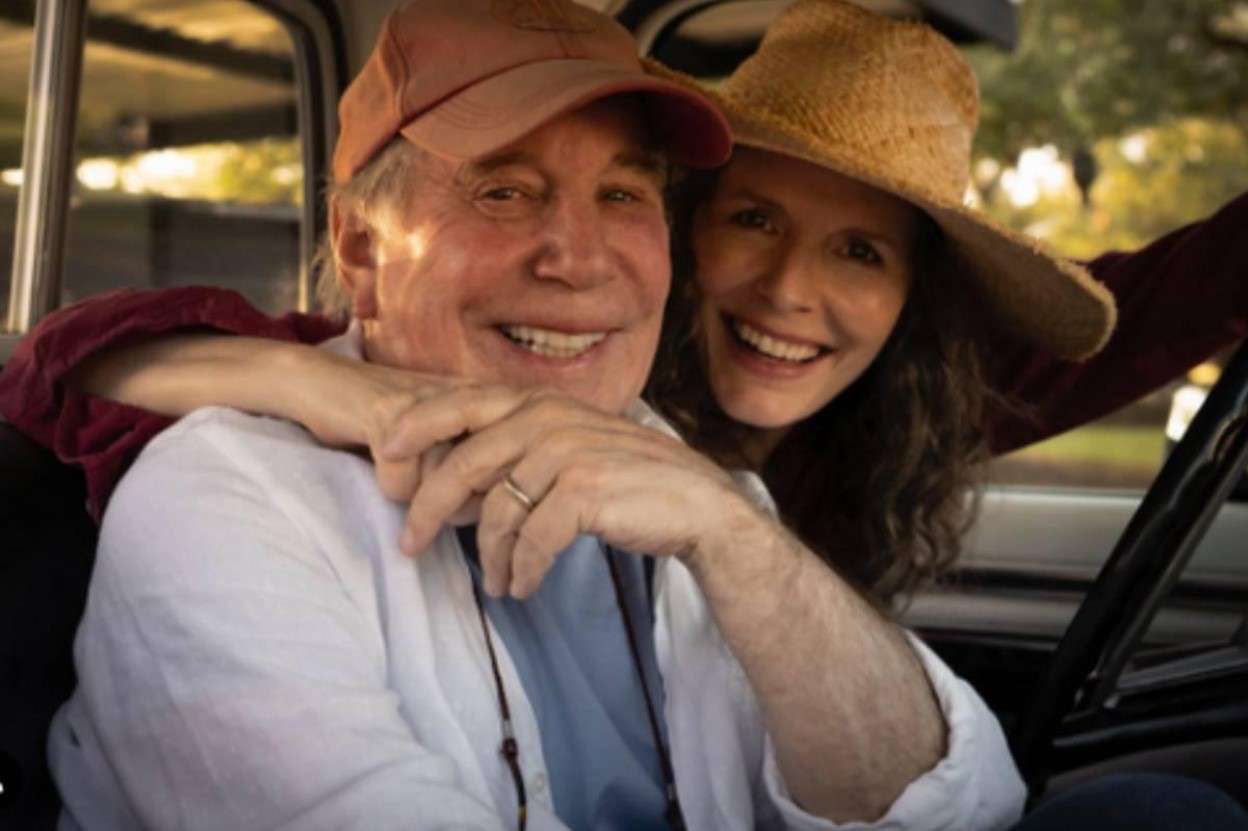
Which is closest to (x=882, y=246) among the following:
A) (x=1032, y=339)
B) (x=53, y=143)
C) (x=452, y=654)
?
(x=1032, y=339)

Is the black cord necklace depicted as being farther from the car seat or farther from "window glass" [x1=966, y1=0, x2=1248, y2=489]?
"window glass" [x1=966, y1=0, x2=1248, y2=489]

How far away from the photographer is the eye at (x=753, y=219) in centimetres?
253

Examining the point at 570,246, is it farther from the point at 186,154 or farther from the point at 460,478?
the point at 186,154

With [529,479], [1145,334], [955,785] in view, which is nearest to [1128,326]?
[1145,334]

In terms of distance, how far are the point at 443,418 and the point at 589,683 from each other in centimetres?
45

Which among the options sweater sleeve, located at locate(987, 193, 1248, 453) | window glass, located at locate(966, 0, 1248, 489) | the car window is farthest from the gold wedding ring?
window glass, located at locate(966, 0, 1248, 489)

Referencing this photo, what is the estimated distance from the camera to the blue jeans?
1.76 m

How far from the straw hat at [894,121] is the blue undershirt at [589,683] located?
0.73 m

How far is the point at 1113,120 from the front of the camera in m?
14.4

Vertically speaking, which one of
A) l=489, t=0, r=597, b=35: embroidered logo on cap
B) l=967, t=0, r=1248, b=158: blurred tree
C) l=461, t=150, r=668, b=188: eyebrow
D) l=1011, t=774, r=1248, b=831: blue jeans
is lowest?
l=967, t=0, r=1248, b=158: blurred tree

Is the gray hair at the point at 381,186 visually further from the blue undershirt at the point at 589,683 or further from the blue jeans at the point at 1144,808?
the blue jeans at the point at 1144,808

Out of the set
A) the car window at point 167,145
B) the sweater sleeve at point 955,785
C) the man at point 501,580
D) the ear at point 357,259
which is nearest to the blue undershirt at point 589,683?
the man at point 501,580

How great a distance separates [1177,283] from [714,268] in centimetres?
90

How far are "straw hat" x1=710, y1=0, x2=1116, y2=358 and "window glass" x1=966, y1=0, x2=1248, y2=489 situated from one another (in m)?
9.41
